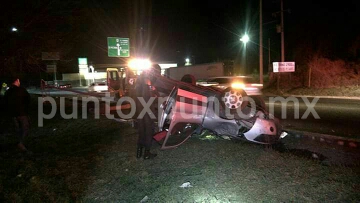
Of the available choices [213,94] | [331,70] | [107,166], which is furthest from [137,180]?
[331,70]

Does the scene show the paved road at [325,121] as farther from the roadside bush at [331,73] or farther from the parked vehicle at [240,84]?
the roadside bush at [331,73]

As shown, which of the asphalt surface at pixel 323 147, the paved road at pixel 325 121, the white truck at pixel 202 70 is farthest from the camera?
the white truck at pixel 202 70

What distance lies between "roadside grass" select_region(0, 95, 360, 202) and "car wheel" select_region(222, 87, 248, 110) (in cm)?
88

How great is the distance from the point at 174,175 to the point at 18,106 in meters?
4.03

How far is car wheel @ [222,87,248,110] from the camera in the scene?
643cm

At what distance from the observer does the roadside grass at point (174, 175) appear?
424 cm

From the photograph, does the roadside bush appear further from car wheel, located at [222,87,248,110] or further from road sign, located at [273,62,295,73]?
car wheel, located at [222,87,248,110]

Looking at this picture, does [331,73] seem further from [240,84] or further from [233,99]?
[233,99]

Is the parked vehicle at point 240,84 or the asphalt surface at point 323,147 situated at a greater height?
the parked vehicle at point 240,84

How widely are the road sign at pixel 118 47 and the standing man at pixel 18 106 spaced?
24.3m

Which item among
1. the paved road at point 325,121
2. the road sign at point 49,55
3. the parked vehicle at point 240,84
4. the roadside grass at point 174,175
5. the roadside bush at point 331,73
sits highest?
the road sign at point 49,55

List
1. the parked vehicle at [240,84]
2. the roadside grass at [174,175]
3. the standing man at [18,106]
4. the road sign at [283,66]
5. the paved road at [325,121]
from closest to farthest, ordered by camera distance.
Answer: the roadside grass at [174,175] < the standing man at [18,106] < the paved road at [325,121] < the parked vehicle at [240,84] < the road sign at [283,66]

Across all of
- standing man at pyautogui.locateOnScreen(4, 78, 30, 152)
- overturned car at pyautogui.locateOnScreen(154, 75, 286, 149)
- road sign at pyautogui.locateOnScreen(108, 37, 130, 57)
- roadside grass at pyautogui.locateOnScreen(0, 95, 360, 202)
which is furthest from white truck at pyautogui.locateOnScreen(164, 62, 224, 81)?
roadside grass at pyautogui.locateOnScreen(0, 95, 360, 202)

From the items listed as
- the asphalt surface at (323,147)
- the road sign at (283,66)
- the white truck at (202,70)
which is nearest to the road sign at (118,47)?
the white truck at (202,70)
